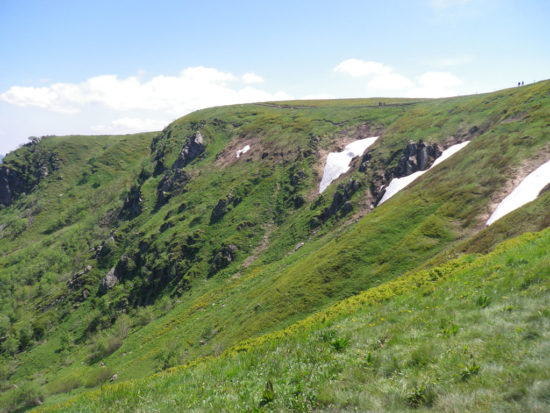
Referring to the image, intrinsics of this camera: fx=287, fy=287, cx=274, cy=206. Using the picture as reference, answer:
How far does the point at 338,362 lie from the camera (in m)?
10.7

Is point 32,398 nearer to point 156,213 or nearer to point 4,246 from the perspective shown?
point 156,213

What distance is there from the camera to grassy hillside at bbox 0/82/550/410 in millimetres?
42719

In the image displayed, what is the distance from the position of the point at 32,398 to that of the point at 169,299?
33.6 m

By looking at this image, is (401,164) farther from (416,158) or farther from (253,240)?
(253,240)

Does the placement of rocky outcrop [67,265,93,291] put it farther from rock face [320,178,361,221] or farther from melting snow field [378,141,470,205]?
melting snow field [378,141,470,205]

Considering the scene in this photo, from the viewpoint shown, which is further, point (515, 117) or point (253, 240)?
point (253, 240)

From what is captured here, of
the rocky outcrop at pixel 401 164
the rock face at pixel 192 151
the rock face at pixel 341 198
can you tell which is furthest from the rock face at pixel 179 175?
the rocky outcrop at pixel 401 164

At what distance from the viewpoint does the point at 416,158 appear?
74250 millimetres

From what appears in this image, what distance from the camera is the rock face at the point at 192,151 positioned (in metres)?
155

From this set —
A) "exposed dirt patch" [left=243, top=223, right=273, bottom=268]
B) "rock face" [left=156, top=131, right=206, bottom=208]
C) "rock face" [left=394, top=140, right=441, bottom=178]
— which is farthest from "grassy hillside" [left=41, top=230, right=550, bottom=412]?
"rock face" [left=156, top=131, right=206, bottom=208]

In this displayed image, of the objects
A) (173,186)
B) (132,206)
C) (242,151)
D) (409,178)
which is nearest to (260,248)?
(409,178)

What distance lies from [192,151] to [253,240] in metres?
89.0

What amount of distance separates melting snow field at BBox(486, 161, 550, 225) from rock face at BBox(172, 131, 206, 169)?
13790 cm

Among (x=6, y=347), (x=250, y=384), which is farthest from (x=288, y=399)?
(x=6, y=347)
